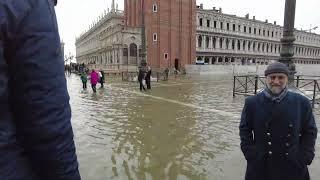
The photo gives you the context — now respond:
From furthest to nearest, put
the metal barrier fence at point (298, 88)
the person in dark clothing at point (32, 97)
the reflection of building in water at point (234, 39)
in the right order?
the reflection of building in water at point (234, 39) → the metal barrier fence at point (298, 88) → the person in dark clothing at point (32, 97)

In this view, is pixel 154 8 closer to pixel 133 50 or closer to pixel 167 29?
pixel 167 29

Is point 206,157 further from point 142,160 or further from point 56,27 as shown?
point 56,27

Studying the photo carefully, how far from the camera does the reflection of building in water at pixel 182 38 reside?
5188cm

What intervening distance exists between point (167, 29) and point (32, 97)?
53125 mm

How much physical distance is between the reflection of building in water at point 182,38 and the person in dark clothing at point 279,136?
4394 centimetres

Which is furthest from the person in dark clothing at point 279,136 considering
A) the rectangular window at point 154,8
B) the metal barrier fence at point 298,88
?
the rectangular window at point 154,8

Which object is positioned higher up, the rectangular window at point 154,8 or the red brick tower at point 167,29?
the rectangular window at point 154,8

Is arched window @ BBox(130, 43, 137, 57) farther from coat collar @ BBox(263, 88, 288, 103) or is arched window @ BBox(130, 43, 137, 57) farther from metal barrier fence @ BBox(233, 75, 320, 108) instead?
coat collar @ BBox(263, 88, 288, 103)

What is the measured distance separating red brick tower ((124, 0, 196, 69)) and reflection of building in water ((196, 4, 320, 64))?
17.3 meters

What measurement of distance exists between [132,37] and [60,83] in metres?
50.5

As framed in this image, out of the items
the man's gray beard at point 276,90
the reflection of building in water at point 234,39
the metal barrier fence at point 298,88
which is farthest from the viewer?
the reflection of building in water at point 234,39

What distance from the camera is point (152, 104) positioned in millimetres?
14828

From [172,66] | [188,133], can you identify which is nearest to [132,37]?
[172,66]

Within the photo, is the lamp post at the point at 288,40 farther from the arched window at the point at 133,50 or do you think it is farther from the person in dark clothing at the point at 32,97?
the arched window at the point at 133,50
